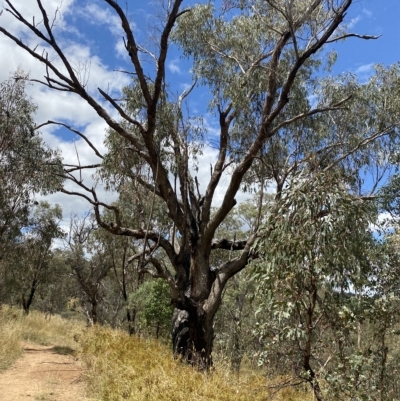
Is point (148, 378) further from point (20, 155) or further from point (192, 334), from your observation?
point (20, 155)

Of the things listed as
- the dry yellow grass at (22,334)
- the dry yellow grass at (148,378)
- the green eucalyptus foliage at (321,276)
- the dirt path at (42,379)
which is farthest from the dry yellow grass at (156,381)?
the dry yellow grass at (22,334)

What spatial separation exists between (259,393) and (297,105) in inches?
263

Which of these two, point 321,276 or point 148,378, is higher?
point 321,276

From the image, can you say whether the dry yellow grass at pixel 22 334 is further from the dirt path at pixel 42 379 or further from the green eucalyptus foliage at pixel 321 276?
the green eucalyptus foliage at pixel 321 276

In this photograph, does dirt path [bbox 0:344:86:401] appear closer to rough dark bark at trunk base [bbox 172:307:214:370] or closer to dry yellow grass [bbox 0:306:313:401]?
dry yellow grass [bbox 0:306:313:401]

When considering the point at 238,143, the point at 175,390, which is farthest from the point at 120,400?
the point at 238,143

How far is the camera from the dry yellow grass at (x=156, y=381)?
449 cm

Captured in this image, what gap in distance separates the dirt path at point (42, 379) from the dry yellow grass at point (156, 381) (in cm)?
27

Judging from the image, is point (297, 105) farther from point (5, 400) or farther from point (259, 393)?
point (5, 400)

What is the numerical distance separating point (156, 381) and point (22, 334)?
7603mm

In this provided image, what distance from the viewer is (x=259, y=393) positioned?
504 cm

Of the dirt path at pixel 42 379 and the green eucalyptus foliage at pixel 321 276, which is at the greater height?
the green eucalyptus foliage at pixel 321 276

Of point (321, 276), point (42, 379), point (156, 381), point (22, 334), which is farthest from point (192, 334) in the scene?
point (22, 334)

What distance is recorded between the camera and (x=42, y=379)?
6590 mm
